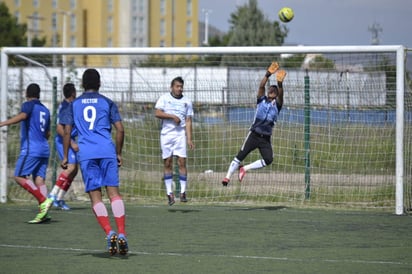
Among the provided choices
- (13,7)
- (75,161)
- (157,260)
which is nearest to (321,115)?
(75,161)

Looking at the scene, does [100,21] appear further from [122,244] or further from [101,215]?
[122,244]

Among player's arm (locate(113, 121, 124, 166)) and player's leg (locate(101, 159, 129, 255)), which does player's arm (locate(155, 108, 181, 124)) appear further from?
player's leg (locate(101, 159, 129, 255))

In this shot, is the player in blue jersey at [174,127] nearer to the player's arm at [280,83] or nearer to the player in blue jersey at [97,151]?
the player's arm at [280,83]

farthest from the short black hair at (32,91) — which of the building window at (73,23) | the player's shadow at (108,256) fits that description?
the building window at (73,23)

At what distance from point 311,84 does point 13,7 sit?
87.9m

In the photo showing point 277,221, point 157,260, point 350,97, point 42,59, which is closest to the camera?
point 157,260

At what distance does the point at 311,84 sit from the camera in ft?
53.3

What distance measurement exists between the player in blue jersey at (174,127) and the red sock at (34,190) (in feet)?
7.51

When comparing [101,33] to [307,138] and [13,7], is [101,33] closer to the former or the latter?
[13,7]

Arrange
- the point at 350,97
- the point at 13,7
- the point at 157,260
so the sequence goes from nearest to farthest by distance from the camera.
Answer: the point at 157,260 → the point at 350,97 → the point at 13,7

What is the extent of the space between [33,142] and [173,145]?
2482 millimetres

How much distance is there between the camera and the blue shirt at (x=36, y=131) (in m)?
13.4

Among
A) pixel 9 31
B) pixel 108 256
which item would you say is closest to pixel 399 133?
pixel 108 256

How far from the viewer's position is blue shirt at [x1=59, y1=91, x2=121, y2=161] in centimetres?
955
